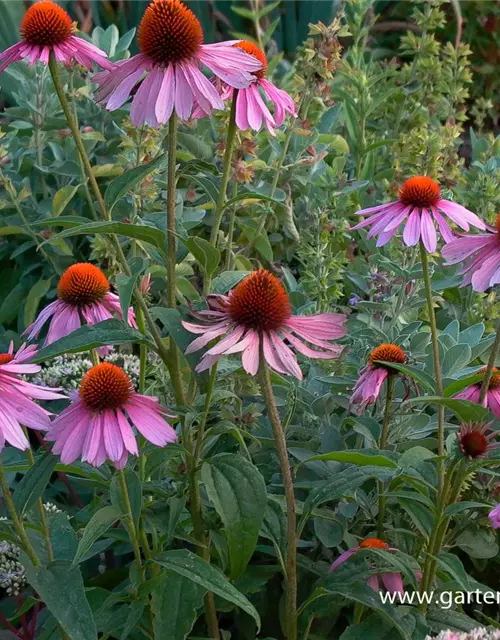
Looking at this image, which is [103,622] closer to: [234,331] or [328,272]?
[234,331]

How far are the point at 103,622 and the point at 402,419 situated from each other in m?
0.57

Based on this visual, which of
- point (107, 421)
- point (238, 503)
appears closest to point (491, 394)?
point (238, 503)

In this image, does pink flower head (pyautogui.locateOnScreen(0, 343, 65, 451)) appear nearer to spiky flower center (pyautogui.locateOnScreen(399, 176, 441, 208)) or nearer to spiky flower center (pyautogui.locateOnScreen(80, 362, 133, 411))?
spiky flower center (pyautogui.locateOnScreen(80, 362, 133, 411))

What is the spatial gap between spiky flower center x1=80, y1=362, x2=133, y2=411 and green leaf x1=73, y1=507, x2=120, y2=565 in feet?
0.37

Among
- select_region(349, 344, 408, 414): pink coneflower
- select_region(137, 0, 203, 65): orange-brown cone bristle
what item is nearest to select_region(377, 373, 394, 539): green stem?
select_region(349, 344, 408, 414): pink coneflower

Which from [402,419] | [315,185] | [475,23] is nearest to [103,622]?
[402,419]

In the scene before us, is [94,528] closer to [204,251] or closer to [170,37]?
[204,251]

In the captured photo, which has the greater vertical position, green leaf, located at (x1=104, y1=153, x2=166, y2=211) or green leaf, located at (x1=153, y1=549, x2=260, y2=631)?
green leaf, located at (x1=104, y1=153, x2=166, y2=211)

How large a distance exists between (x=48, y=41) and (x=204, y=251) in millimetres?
333

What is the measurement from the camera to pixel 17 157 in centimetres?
207

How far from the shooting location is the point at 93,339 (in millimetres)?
951

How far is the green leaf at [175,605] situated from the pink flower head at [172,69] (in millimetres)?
509

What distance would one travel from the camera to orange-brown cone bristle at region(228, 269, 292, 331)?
3.03 feet

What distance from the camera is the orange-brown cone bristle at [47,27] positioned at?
108 cm
